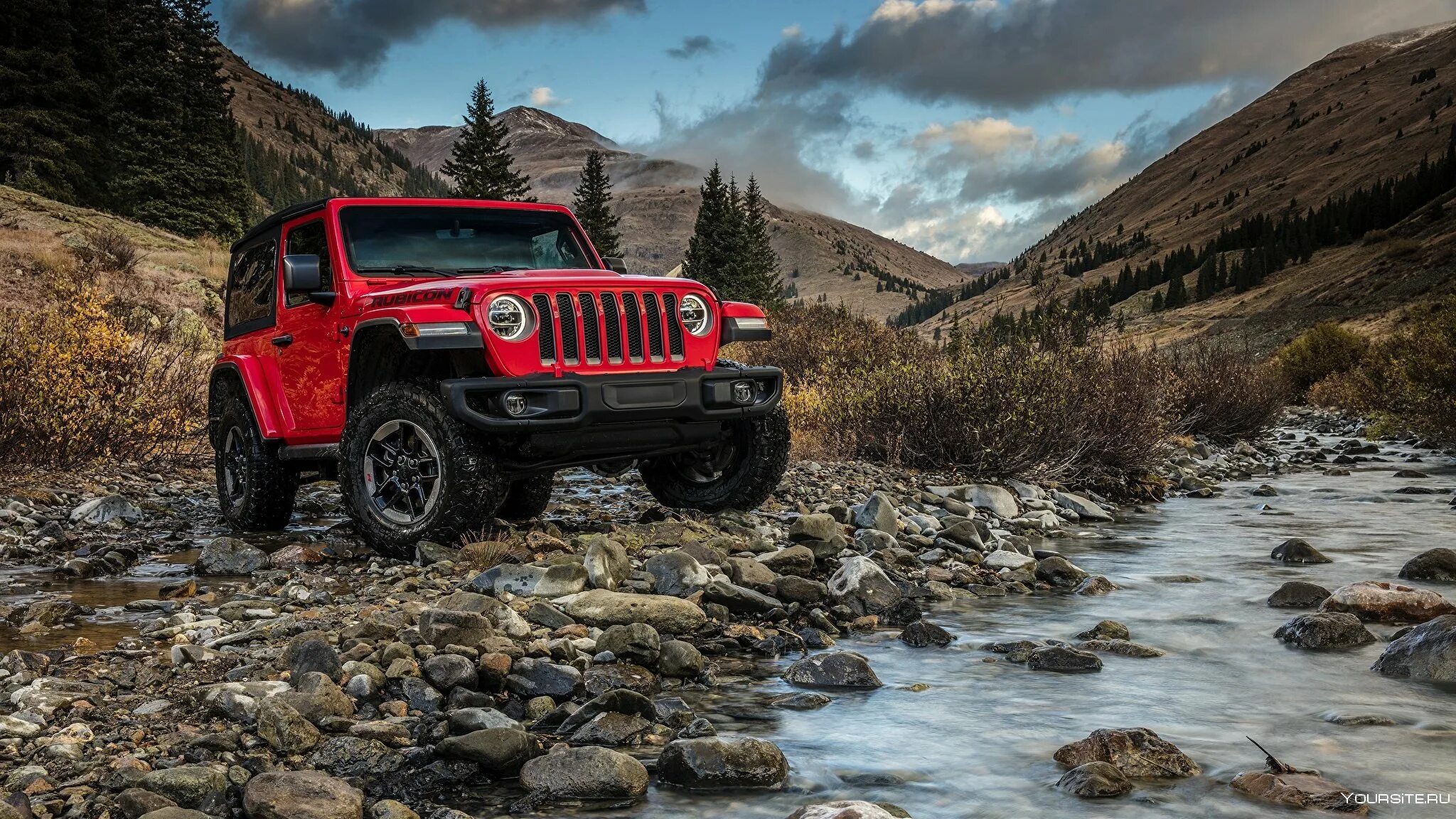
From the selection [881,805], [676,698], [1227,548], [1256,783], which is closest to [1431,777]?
[1256,783]

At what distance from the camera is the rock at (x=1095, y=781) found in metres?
3.62

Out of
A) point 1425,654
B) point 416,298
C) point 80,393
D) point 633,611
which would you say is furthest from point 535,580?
point 80,393

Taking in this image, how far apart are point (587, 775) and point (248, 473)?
215 inches

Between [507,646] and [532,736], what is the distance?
957 mm

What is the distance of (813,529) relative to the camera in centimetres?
754

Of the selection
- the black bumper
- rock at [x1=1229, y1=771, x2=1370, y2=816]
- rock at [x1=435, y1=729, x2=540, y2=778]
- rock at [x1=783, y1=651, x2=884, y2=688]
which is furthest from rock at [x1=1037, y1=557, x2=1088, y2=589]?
rock at [x1=435, y1=729, x2=540, y2=778]

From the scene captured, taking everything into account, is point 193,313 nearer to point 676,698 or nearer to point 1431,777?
point 676,698

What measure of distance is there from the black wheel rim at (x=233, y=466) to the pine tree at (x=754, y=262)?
39.4 meters

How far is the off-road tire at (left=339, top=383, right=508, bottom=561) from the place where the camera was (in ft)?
19.9

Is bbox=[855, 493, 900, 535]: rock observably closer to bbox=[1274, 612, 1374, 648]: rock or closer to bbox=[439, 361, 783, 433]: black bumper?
bbox=[439, 361, 783, 433]: black bumper

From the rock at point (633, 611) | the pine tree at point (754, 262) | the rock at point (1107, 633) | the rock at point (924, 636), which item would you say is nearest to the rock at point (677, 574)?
the rock at point (633, 611)

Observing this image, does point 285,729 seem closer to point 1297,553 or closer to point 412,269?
point 412,269

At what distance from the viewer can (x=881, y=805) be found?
3.57 m

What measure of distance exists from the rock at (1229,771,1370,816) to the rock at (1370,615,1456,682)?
69.3 inches
